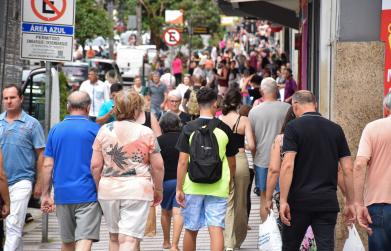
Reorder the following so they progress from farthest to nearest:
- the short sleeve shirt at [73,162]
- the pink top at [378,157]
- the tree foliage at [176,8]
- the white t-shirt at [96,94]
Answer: the tree foliage at [176,8]
the white t-shirt at [96,94]
the short sleeve shirt at [73,162]
the pink top at [378,157]

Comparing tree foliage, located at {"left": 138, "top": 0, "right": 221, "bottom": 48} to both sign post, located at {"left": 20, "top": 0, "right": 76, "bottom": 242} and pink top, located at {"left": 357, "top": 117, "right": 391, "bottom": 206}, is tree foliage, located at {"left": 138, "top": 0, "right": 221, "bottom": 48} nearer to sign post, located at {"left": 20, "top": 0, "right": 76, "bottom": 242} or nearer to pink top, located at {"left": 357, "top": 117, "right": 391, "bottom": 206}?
sign post, located at {"left": 20, "top": 0, "right": 76, "bottom": 242}

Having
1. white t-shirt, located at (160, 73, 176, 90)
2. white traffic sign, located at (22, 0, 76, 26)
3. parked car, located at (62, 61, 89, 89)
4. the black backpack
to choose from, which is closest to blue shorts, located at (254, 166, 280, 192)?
the black backpack

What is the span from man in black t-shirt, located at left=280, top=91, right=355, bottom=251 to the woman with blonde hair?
1205mm

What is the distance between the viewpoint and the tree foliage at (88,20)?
40.5 metres

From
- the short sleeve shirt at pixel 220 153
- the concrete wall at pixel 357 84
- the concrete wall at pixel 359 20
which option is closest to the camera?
the short sleeve shirt at pixel 220 153

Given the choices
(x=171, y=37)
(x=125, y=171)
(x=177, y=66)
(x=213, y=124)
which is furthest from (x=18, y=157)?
(x=177, y=66)

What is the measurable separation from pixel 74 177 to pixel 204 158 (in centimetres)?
135

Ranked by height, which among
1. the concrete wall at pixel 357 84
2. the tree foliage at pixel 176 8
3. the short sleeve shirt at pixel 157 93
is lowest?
the concrete wall at pixel 357 84

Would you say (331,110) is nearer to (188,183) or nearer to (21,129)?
(188,183)

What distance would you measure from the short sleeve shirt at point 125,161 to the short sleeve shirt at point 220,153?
114 cm

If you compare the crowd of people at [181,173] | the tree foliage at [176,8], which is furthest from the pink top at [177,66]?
the crowd of people at [181,173]

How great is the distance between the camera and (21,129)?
10281mm

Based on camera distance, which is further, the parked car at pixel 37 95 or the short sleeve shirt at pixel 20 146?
the parked car at pixel 37 95

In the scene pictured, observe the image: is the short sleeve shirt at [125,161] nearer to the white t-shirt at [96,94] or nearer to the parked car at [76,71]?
the white t-shirt at [96,94]
